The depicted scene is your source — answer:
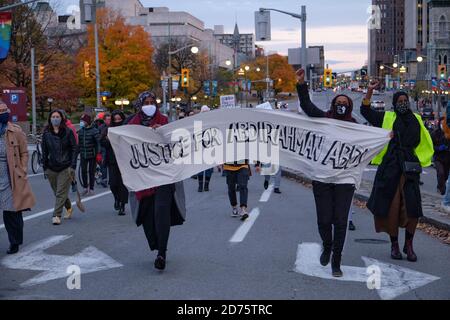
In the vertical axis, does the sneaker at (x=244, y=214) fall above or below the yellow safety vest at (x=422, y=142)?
below

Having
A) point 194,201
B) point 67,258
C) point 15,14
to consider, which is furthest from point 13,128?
point 15,14

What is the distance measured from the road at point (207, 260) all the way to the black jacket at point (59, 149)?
1023mm

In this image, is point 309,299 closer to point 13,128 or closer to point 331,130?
point 331,130

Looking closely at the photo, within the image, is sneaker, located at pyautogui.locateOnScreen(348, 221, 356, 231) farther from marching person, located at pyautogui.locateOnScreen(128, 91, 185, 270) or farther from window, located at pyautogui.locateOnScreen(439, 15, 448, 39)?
window, located at pyautogui.locateOnScreen(439, 15, 448, 39)

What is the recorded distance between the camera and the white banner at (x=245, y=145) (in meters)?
7.71

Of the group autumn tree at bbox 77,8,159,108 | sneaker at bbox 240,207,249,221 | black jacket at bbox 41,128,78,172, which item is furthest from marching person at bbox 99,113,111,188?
autumn tree at bbox 77,8,159,108

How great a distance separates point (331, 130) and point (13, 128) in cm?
423

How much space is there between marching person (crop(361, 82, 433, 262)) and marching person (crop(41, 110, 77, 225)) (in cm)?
556

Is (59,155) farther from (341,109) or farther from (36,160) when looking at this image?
(36,160)

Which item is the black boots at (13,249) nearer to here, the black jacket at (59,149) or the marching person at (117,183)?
the black jacket at (59,149)

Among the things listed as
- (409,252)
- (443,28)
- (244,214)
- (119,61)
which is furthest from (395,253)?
(443,28)

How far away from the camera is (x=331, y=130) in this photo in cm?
773

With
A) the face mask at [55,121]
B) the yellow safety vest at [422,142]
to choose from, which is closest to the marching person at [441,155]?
the yellow safety vest at [422,142]

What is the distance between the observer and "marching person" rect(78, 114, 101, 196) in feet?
53.9
